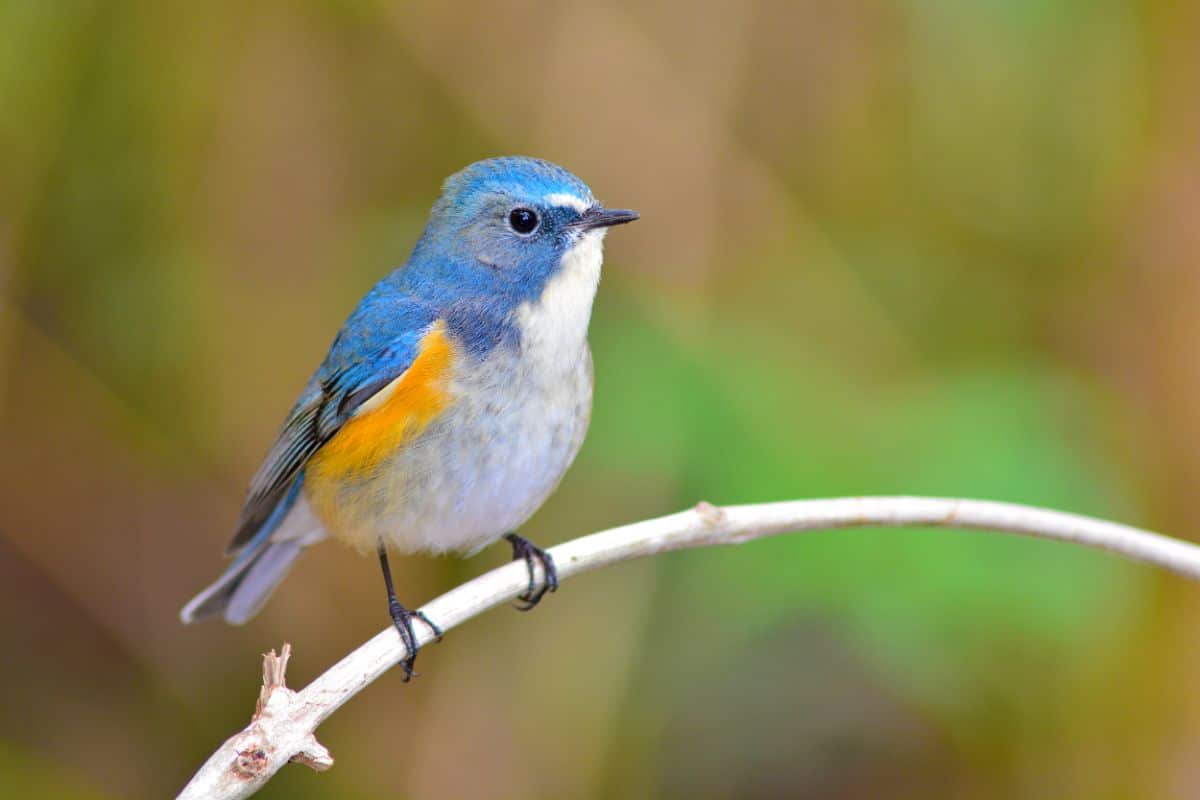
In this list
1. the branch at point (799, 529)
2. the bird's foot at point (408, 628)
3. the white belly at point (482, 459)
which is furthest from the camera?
the white belly at point (482, 459)

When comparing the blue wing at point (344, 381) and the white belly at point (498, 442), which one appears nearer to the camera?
the white belly at point (498, 442)

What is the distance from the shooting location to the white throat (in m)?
3.42

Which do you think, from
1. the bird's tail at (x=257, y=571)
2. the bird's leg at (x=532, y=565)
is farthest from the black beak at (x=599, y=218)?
the bird's tail at (x=257, y=571)

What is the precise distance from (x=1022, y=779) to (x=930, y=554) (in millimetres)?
985

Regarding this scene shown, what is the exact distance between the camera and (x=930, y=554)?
388cm

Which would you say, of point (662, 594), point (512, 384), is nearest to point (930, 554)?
point (662, 594)

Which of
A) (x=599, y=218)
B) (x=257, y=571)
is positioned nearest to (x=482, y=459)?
(x=599, y=218)

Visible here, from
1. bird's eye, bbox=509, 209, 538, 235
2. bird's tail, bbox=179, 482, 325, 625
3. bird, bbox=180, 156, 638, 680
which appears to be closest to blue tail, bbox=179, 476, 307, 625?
bird's tail, bbox=179, 482, 325, 625

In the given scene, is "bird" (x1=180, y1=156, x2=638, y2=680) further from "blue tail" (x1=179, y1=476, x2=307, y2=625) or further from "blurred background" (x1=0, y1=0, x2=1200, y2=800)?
"blurred background" (x1=0, y1=0, x2=1200, y2=800)

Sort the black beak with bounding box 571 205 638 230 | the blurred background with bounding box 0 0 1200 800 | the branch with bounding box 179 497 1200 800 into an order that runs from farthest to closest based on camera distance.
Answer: the blurred background with bounding box 0 0 1200 800, the black beak with bounding box 571 205 638 230, the branch with bounding box 179 497 1200 800

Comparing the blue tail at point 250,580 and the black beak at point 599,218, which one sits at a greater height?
the black beak at point 599,218

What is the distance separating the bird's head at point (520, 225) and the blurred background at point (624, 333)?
924 millimetres

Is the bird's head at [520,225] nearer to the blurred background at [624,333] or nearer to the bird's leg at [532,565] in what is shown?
the bird's leg at [532,565]

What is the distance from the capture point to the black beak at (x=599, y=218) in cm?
346
